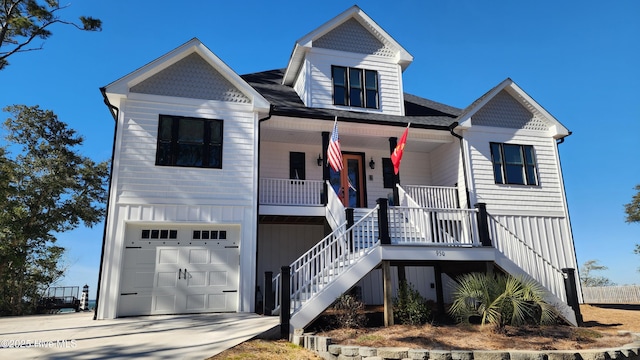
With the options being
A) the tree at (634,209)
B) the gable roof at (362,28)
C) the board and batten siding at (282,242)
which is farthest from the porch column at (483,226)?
the tree at (634,209)

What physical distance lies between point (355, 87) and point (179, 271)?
8614mm

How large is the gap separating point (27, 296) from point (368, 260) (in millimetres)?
17525

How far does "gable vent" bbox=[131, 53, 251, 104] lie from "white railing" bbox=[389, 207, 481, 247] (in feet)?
19.0

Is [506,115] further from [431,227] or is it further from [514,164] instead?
[431,227]

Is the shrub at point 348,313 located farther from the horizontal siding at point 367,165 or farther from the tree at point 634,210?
the tree at point 634,210

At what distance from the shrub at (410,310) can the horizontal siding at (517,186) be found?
548cm

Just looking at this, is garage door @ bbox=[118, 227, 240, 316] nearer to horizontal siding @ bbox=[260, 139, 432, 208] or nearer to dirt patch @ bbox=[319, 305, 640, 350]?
horizontal siding @ bbox=[260, 139, 432, 208]

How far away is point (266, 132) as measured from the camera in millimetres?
12789

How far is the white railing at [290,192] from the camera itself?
38.9 feet

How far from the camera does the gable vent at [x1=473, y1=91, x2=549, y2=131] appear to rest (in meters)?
13.8

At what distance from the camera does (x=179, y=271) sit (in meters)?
10.1

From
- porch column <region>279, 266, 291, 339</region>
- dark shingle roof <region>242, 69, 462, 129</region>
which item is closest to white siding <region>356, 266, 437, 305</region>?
dark shingle roof <region>242, 69, 462, 129</region>

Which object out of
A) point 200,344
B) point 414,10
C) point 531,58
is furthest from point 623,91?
point 200,344

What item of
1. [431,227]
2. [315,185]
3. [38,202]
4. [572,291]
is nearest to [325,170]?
[315,185]
